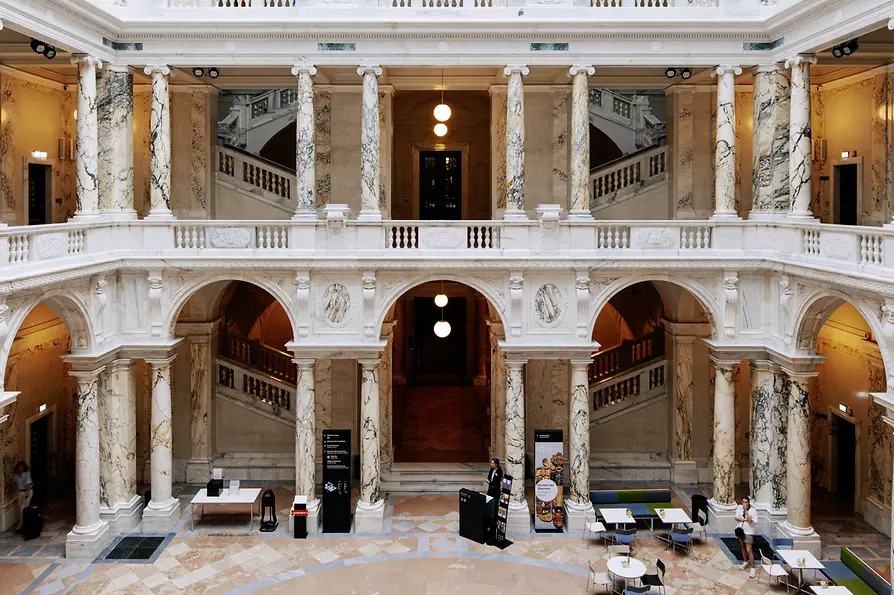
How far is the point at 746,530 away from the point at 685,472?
4342 millimetres

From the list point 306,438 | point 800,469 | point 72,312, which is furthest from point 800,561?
point 72,312

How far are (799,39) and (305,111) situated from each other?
34.9ft

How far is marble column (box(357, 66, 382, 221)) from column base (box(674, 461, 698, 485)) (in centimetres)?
1057

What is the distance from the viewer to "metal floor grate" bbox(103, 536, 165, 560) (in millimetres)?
17828

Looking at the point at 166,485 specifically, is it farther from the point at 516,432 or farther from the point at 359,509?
the point at 516,432

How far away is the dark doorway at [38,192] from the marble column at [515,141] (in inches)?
471

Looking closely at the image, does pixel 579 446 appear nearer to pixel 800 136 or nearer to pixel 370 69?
pixel 800 136

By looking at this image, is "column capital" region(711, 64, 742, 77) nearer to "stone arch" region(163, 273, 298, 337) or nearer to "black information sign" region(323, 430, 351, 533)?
"stone arch" region(163, 273, 298, 337)

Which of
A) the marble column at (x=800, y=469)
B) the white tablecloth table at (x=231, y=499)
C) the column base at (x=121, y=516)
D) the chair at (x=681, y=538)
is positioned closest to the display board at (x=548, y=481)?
→ the chair at (x=681, y=538)

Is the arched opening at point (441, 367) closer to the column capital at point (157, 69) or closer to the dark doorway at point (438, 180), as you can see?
the dark doorway at point (438, 180)

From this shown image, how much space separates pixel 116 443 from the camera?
18547 mm

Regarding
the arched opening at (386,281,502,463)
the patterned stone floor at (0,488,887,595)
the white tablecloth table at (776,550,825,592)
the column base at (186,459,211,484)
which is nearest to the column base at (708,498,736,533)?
the patterned stone floor at (0,488,887,595)

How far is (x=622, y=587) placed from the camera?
53.3 ft

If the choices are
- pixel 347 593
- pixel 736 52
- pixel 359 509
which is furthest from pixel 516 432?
pixel 736 52
